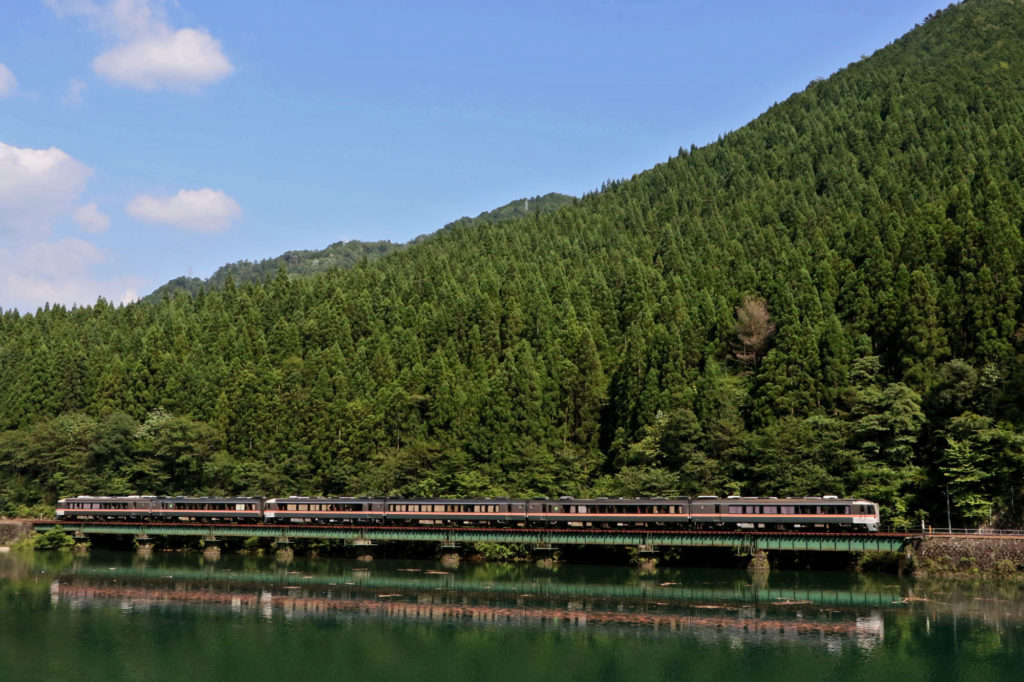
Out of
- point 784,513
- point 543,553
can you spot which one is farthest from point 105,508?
point 784,513

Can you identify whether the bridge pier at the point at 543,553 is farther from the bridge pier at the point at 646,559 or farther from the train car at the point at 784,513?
the train car at the point at 784,513

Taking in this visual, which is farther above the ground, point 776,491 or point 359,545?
point 776,491

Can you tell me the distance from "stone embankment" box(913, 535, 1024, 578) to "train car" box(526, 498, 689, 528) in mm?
19481

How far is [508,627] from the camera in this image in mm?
58094

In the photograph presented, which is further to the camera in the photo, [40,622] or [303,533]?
[303,533]

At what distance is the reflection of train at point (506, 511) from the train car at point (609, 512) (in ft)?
0.29

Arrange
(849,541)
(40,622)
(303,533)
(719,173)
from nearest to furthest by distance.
Answer: (40,622) → (849,541) → (303,533) → (719,173)

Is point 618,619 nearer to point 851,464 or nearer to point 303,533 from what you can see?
point 851,464

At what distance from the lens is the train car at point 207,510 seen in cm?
9938

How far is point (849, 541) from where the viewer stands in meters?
74.6

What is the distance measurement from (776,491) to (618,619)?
29.7 m

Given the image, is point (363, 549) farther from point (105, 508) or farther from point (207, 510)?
point (105, 508)

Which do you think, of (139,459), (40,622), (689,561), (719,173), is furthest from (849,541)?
(719,173)

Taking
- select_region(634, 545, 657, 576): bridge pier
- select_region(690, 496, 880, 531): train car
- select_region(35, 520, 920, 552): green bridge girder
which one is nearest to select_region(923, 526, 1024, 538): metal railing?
select_region(35, 520, 920, 552): green bridge girder
